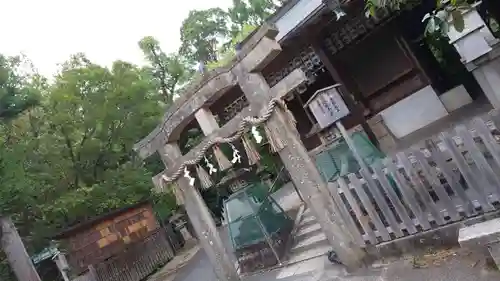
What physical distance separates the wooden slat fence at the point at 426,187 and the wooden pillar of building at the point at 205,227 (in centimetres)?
273

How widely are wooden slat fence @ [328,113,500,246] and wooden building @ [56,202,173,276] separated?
11.4 m

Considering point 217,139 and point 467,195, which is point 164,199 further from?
point 467,195

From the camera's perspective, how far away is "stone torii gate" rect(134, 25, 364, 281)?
618 centimetres

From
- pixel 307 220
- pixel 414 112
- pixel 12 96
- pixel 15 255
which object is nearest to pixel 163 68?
pixel 12 96

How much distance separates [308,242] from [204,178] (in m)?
2.68

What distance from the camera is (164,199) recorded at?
72.9 feet

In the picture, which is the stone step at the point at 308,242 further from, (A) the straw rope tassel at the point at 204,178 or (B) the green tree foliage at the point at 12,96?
(B) the green tree foliage at the point at 12,96

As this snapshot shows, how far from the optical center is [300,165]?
6367 mm

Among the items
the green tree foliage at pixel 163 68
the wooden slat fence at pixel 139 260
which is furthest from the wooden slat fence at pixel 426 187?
the green tree foliage at pixel 163 68

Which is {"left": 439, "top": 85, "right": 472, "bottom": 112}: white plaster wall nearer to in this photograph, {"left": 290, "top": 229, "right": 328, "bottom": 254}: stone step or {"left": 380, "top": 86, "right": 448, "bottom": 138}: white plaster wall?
{"left": 380, "top": 86, "right": 448, "bottom": 138}: white plaster wall

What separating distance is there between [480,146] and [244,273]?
6.13 meters

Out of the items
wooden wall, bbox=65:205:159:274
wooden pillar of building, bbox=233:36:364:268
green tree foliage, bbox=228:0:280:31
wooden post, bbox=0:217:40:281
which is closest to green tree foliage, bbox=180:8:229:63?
green tree foliage, bbox=228:0:280:31

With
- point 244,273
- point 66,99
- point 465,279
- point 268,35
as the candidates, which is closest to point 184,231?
point 66,99

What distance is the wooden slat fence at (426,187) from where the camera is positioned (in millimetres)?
4742
